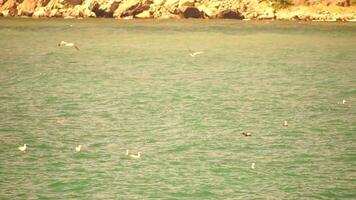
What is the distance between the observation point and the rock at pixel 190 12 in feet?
453

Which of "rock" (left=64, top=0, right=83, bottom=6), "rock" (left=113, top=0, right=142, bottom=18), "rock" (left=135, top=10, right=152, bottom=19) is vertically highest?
"rock" (left=64, top=0, right=83, bottom=6)

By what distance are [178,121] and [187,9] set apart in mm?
94678

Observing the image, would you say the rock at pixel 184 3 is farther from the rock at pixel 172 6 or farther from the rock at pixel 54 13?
the rock at pixel 54 13

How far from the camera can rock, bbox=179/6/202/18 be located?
138m

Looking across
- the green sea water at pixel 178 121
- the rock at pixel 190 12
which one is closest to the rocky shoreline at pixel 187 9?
the rock at pixel 190 12

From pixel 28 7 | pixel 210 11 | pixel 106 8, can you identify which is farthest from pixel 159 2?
pixel 28 7

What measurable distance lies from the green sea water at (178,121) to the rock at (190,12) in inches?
1829

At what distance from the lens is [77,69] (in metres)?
72.8

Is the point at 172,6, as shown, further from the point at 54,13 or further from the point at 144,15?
the point at 54,13

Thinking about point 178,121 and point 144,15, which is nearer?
point 178,121

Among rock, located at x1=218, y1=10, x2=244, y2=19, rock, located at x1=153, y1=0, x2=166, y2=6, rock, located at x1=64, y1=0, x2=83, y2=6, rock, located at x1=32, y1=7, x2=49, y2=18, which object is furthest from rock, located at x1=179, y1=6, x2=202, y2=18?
rock, located at x1=32, y1=7, x2=49, y2=18

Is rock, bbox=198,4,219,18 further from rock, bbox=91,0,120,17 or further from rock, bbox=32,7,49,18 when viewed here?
rock, bbox=32,7,49,18

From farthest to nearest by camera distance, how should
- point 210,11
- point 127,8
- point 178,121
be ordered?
point 127,8
point 210,11
point 178,121

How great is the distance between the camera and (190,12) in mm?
139250
